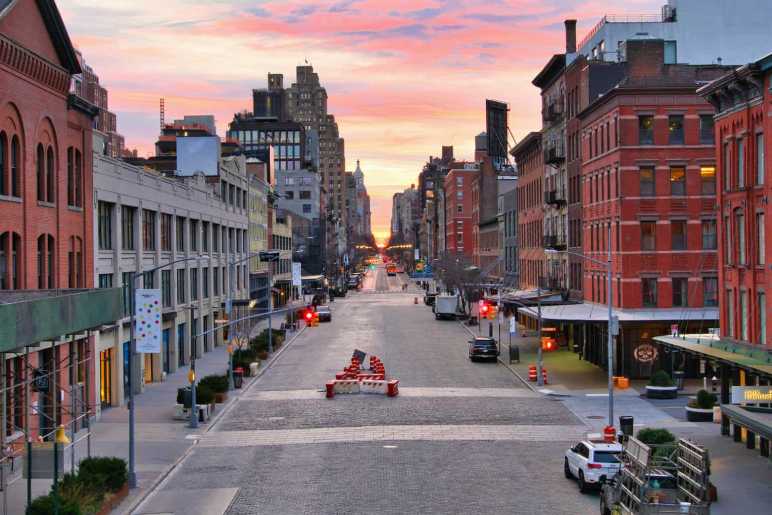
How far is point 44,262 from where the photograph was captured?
37719 mm

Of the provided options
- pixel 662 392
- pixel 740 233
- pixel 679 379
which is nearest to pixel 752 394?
pixel 740 233

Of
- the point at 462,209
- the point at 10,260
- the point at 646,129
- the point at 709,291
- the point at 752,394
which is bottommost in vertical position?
the point at 752,394

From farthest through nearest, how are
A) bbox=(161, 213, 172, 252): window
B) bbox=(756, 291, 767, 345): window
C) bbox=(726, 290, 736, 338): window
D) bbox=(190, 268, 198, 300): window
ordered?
bbox=(190, 268, 198, 300): window → bbox=(161, 213, 172, 252): window → bbox=(726, 290, 736, 338): window → bbox=(756, 291, 767, 345): window

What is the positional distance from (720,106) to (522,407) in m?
15.8

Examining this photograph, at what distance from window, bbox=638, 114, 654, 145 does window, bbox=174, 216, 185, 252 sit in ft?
99.2

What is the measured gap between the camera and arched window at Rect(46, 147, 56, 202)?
38719 mm

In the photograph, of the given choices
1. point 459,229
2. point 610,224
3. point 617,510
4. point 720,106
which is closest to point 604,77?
point 610,224

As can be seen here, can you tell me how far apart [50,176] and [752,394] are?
87.7ft

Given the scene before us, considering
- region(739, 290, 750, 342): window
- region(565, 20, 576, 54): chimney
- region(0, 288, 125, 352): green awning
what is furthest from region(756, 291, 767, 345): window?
region(565, 20, 576, 54): chimney

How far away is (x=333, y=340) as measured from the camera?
80062 millimetres

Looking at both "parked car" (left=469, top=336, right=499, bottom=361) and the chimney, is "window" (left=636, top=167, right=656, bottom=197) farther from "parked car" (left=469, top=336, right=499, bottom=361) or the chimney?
the chimney

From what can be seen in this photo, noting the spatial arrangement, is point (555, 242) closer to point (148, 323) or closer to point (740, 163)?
point (740, 163)

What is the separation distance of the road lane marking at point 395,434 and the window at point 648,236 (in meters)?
19.4

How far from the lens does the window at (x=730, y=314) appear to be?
39594 millimetres
